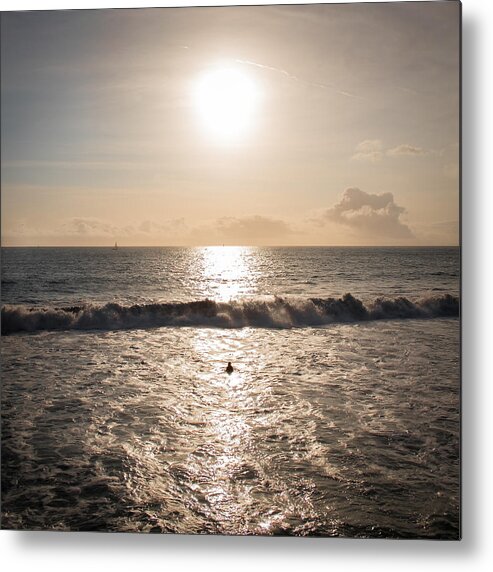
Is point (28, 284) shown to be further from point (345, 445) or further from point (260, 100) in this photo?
point (345, 445)

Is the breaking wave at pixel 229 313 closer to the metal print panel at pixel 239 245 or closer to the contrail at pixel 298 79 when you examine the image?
the metal print panel at pixel 239 245

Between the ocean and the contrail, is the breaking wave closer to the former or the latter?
the ocean

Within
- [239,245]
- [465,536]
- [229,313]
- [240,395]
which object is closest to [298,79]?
[239,245]

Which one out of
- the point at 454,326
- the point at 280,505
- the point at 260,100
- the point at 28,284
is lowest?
the point at 280,505

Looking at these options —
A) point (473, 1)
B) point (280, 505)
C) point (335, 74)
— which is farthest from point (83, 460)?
point (473, 1)

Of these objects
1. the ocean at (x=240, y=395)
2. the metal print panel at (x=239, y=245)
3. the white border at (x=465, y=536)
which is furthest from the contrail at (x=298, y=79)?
the ocean at (x=240, y=395)

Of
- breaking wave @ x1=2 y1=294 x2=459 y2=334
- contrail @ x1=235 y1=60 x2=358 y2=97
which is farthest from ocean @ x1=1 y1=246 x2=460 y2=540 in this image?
contrail @ x1=235 y1=60 x2=358 y2=97
